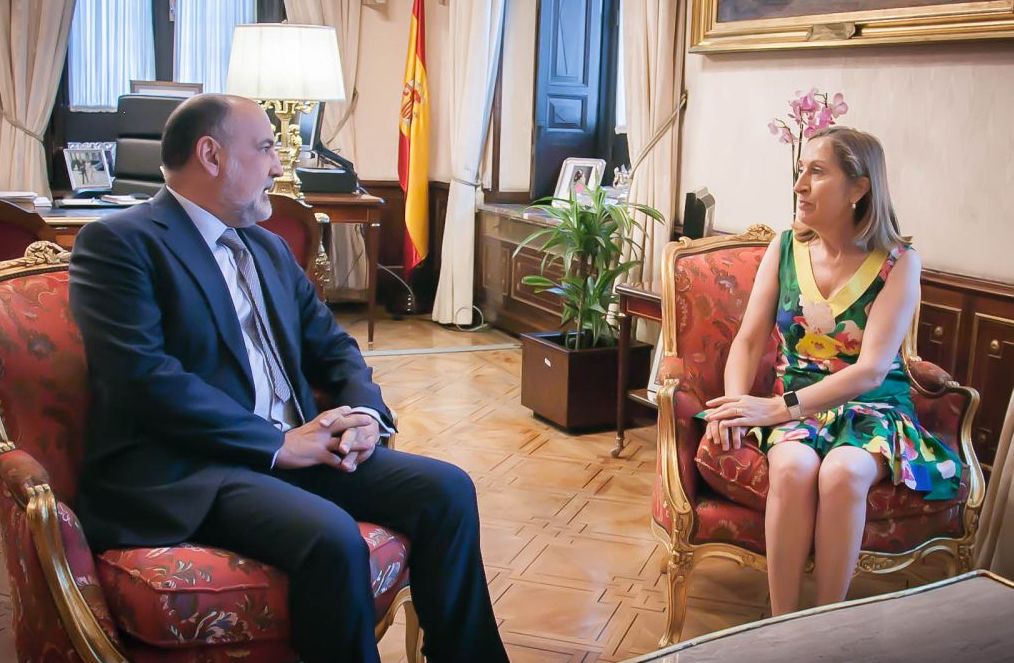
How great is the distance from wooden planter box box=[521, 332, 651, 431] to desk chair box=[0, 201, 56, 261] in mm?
1882

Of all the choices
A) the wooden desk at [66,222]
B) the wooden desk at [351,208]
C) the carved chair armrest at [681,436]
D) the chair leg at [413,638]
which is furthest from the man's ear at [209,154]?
the wooden desk at [351,208]

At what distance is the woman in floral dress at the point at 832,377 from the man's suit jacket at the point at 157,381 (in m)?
1.10

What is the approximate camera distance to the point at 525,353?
14.6ft

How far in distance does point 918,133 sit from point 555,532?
1602 millimetres

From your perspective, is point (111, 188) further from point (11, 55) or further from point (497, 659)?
point (497, 659)

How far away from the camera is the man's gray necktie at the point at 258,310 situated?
2.14m

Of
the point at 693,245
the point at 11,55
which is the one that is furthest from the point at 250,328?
the point at 11,55

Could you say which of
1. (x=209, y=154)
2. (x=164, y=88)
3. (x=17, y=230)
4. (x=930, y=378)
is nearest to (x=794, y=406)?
(x=930, y=378)

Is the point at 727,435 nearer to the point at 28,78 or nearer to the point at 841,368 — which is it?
the point at 841,368

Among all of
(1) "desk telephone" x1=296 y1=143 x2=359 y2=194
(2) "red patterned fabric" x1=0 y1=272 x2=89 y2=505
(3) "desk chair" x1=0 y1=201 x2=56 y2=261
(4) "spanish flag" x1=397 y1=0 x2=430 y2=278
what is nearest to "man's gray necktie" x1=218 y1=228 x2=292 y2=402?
(2) "red patterned fabric" x1=0 y1=272 x2=89 y2=505

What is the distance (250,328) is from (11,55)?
4.50 m

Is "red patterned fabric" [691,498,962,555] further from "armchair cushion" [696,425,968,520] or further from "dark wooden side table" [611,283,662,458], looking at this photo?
"dark wooden side table" [611,283,662,458]

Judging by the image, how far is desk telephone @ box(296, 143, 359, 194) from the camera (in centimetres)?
548

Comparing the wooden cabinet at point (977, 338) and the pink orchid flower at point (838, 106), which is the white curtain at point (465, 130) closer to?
the pink orchid flower at point (838, 106)
